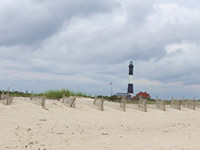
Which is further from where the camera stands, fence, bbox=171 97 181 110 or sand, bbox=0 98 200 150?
fence, bbox=171 97 181 110

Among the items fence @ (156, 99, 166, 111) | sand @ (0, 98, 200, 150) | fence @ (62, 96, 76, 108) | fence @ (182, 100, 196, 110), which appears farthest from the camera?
fence @ (182, 100, 196, 110)

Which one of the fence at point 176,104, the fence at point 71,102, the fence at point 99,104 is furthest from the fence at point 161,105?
the fence at point 71,102

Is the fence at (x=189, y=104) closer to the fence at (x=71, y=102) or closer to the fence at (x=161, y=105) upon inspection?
the fence at (x=161, y=105)

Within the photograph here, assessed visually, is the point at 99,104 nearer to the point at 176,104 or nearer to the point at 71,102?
the point at 71,102

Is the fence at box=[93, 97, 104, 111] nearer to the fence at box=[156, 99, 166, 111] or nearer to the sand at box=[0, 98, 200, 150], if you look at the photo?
the sand at box=[0, 98, 200, 150]

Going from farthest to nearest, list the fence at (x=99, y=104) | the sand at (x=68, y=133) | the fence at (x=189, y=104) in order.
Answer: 1. the fence at (x=189, y=104)
2. the fence at (x=99, y=104)
3. the sand at (x=68, y=133)

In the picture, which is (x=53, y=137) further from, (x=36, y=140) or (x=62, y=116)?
(x=62, y=116)

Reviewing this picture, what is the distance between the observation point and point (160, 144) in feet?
31.7

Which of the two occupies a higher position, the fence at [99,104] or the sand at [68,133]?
the fence at [99,104]

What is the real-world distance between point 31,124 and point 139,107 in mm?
11930

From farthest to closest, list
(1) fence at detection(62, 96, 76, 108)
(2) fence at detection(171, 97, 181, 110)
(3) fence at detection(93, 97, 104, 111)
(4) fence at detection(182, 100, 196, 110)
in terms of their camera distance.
A: (4) fence at detection(182, 100, 196, 110) < (2) fence at detection(171, 97, 181, 110) < (3) fence at detection(93, 97, 104, 111) < (1) fence at detection(62, 96, 76, 108)

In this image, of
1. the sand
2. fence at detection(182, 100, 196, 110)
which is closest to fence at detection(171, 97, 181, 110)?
fence at detection(182, 100, 196, 110)

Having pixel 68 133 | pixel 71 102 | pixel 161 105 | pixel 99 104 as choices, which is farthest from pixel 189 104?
pixel 68 133

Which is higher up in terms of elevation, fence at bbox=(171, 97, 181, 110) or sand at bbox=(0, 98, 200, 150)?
fence at bbox=(171, 97, 181, 110)
